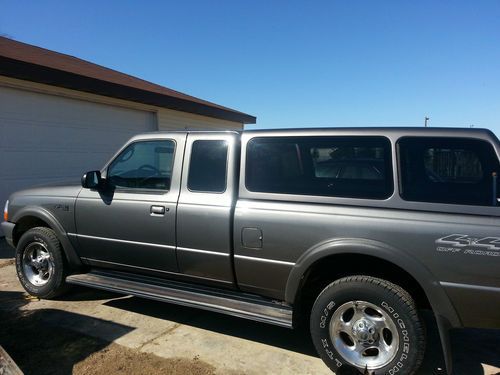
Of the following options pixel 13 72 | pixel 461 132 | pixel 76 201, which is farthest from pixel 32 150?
pixel 461 132

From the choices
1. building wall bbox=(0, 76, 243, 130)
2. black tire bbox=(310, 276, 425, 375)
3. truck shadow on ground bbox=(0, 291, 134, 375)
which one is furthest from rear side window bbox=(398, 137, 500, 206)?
building wall bbox=(0, 76, 243, 130)

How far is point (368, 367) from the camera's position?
300 cm

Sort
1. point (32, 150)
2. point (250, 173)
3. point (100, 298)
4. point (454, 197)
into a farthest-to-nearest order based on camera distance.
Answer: point (32, 150) → point (100, 298) → point (250, 173) → point (454, 197)

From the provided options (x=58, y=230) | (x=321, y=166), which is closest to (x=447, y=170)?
(x=321, y=166)

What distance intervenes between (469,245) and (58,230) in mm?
3935

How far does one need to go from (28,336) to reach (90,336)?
57 centimetres

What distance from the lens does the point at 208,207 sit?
359cm

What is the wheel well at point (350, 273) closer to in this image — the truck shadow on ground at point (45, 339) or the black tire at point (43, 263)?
the truck shadow on ground at point (45, 339)

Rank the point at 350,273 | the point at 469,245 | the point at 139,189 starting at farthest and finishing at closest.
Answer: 1. the point at 139,189
2. the point at 350,273
3. the point at 469,245

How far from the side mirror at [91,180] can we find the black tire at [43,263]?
2.77 feet

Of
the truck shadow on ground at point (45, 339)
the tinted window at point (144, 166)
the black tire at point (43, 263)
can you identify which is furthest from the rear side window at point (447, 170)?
the black tire at point (43, 263)

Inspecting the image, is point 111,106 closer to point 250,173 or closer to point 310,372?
point 250,173

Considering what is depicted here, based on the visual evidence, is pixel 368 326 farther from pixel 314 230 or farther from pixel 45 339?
pixel 45 339

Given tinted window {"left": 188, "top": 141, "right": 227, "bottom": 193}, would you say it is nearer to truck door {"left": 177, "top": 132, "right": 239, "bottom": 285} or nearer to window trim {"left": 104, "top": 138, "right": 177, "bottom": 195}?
truck door {"left": 177, "top": 132, "right": 239, "bottom": 285}
